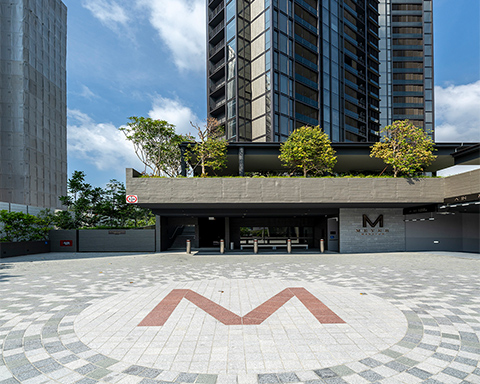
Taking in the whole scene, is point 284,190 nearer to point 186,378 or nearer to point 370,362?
point 370,362

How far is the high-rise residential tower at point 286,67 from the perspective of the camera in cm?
3762

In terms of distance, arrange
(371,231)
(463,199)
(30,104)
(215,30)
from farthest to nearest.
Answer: (215,30) → (30,104) → (371,231) → (463,199)

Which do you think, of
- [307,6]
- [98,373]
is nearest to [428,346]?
[98,373]

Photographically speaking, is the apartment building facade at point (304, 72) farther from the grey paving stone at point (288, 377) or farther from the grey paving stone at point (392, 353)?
the grey paving stone at point (288, 377)

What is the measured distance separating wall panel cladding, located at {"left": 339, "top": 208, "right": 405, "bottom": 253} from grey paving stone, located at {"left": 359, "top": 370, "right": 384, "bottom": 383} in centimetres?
1838

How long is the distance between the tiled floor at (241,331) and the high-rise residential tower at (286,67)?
2981 cm

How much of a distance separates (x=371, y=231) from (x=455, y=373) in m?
19.2

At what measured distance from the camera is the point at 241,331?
18.6ft

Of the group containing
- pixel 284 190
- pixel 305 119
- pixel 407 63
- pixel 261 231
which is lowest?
pixel 261 231

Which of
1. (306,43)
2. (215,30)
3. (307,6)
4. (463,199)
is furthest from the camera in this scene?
(215,30)

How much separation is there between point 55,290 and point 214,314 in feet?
21.0

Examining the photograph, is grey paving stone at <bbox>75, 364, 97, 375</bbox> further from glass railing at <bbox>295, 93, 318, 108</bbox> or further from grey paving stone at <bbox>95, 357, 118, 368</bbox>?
glass railing at <bbox>295, 93, 318, 108</bbox>

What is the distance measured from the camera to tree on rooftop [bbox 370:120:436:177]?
20375 mm

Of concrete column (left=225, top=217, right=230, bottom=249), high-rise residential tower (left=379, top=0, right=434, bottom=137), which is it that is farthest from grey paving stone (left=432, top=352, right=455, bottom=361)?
high-rise residential tower (left=379, top=0, right=434, bottom=137)
